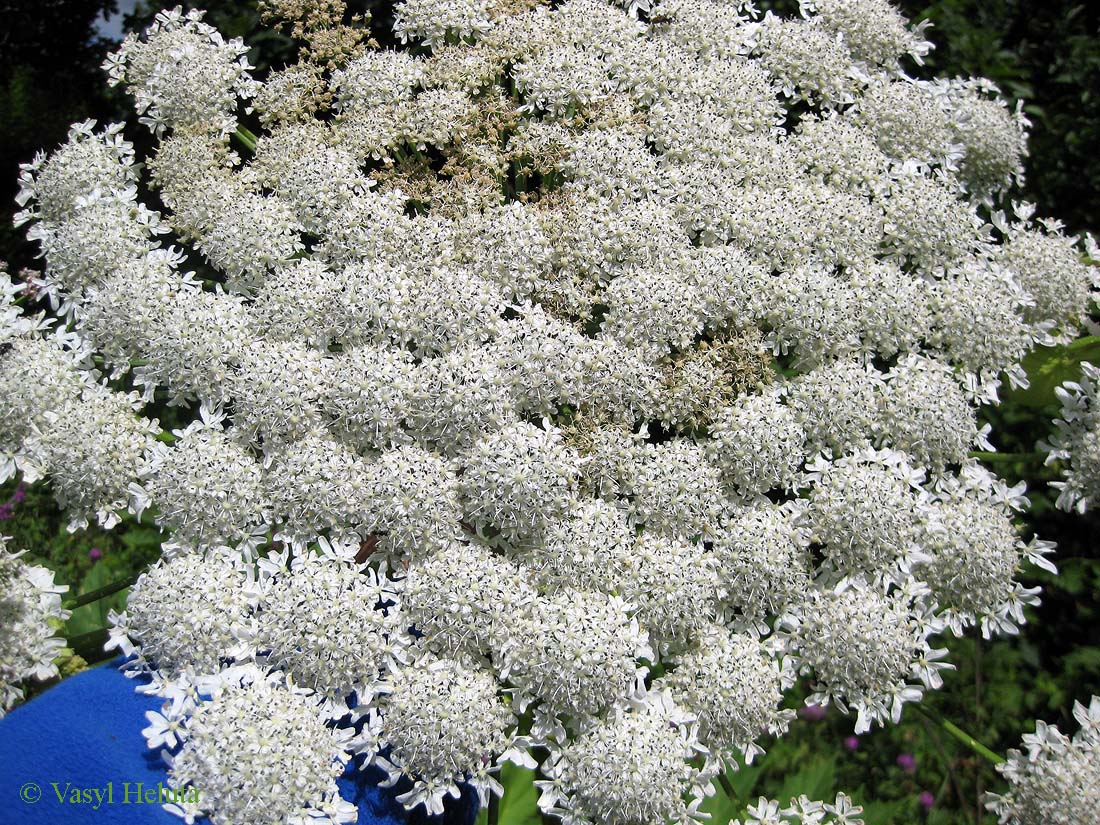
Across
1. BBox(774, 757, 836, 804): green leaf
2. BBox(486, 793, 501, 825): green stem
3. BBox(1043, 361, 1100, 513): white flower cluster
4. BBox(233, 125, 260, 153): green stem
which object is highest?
BBox(1043, 361, 1100, 513): white flower cluster

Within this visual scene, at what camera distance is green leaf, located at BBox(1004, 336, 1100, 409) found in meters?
3.27

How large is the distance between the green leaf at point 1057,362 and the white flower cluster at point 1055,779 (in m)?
1.22

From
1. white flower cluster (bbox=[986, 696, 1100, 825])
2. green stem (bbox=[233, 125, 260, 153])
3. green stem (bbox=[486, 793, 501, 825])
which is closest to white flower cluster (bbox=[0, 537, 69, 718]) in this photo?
green stem (bbox=[486, 793, 501, 825])

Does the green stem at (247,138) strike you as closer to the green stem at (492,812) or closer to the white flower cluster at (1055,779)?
the green stem at (492,812)

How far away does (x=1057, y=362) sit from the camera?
3.29 metres

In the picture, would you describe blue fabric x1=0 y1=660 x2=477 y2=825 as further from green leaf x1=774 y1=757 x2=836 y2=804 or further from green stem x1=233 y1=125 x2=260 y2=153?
green leaf x1=774 y1=757 x2=836 y2=804

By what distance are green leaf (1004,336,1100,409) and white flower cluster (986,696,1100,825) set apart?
4.01 feet

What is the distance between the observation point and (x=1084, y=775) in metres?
2.57

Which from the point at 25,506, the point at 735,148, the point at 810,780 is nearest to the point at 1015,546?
the point at 735,148

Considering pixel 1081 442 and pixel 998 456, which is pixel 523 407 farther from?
pixel 1081 442

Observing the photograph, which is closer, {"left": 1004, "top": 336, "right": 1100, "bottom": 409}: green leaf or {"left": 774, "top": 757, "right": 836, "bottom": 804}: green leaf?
{"left": 1004, "top": 336, "right": 1100, "bottom": 409}: green leaf

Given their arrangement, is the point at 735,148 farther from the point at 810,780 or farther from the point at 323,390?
the point at 810,780

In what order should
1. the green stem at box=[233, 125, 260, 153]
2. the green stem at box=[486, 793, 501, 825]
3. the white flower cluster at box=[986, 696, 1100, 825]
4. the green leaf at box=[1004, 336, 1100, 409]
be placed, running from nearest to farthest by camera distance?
the white flower cluster at box=[986, 696, 1100, 825] → the green stem at box=[486, 793, 501, 825] → the green stem at box=[233, 125, 260, 153] → the green leaf at box=[1004, 336, 1100, 409]

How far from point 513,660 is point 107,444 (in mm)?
1366
